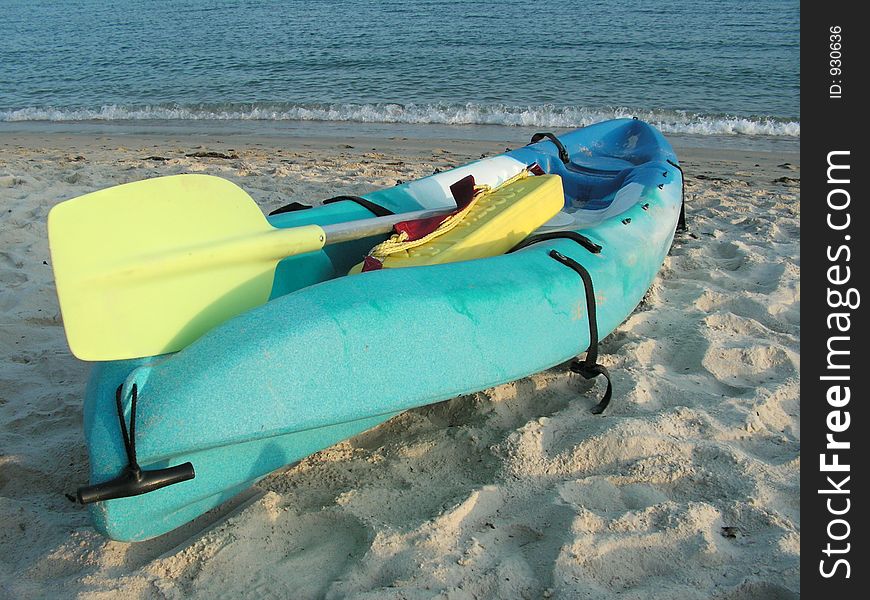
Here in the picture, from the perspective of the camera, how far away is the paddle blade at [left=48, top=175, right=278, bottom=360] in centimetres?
202

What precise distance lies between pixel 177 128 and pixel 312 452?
8.67 m

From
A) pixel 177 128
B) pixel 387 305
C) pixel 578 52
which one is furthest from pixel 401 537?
pixel 578 52

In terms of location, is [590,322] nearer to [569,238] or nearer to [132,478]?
[569,238]

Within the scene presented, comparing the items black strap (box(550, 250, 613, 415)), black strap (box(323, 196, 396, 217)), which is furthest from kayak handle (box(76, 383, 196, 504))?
black strap (box(323, 196, 396, 217))

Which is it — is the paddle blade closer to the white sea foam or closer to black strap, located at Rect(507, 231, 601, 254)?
black strap, located at Rect(507, 231, 601, 254)

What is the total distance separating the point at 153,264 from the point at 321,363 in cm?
61

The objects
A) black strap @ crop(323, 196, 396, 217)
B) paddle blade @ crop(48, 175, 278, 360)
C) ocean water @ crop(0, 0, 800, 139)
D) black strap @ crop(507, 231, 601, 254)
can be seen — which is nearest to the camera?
paddle blade @ crop(48, 175, 278, 360)

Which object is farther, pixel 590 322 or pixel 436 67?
pixel 436 67

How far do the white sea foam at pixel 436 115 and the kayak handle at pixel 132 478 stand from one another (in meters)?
8.07

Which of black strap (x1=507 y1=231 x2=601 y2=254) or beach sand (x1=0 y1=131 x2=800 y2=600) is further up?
black strap (x1=507 y1=231 x2=601 y2=254)

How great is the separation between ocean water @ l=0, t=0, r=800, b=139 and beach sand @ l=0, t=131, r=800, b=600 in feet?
21.9

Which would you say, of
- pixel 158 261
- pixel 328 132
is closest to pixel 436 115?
pixel 328 132
